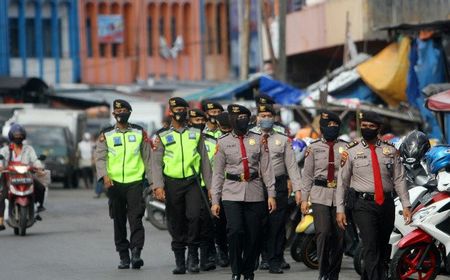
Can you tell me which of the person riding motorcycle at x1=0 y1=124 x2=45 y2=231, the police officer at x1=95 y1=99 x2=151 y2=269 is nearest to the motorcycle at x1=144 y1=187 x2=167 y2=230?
the person riding motorcycle at x1=0 y1=124 x2=45 y2=231

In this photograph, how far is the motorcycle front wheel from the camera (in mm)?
12883

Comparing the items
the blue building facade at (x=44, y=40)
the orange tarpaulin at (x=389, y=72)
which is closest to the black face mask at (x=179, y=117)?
the orange tarpaulin at (x=389, y=72)

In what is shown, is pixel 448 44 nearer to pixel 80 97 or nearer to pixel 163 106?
pixel 163 106

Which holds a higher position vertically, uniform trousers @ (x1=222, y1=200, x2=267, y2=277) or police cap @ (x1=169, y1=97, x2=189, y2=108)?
police cap @ (x1=169, y1=97, x2=189, y2=108)

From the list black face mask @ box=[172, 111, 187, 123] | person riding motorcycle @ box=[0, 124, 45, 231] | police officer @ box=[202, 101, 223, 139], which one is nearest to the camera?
black face mask @ box=[172, 111, 187, 123]

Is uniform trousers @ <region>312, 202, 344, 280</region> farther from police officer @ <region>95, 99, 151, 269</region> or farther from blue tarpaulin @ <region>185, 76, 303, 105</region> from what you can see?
blue tarpaulin @ <region>185, 76, 303, 105</region>

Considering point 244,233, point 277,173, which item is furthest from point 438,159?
point 277,173

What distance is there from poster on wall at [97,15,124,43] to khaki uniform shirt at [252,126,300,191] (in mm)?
52942

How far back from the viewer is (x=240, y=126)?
13555mm

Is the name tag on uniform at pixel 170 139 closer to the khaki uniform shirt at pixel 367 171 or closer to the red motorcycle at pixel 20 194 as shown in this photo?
the khaki uniform shirt at pixel 367 171

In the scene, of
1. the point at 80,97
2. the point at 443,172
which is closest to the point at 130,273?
the point at 443,172

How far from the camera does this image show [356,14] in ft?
104

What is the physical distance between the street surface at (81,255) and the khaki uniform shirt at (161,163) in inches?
40.1

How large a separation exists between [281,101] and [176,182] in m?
14.8
